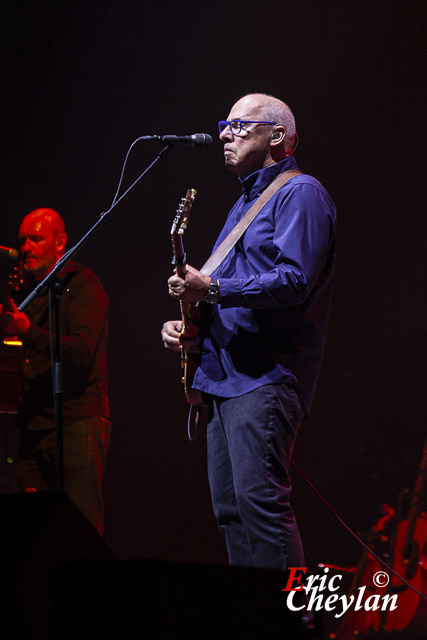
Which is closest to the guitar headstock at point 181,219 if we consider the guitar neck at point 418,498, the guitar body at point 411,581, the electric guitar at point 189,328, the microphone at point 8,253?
the electric guitar at point 189,328

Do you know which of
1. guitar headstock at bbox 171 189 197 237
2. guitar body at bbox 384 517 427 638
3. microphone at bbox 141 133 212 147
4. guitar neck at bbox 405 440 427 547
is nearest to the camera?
guitar headstock at bbox 171 189 197 237

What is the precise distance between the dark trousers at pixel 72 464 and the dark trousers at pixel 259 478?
5.12ft

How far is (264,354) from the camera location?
2412mm

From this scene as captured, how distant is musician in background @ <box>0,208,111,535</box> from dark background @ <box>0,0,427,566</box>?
2.65ft

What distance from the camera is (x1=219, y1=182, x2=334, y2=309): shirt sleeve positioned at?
91.7 inches

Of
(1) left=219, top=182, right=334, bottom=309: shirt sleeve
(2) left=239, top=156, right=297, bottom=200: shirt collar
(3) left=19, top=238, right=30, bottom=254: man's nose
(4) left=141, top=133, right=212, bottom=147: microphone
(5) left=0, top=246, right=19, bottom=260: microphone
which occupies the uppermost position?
(4) left=141, top=133, right=212, bottom=147: microphone

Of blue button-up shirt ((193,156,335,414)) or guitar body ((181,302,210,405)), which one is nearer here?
blue button-up shirt ((193,156,335,414))

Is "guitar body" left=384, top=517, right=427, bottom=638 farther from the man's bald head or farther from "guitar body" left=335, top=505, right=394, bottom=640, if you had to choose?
the man's bald head

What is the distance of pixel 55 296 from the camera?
282 cm

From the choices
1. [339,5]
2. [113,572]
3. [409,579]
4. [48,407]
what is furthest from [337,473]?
[113,572]

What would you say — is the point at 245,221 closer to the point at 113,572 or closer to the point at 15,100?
the point at 113,572

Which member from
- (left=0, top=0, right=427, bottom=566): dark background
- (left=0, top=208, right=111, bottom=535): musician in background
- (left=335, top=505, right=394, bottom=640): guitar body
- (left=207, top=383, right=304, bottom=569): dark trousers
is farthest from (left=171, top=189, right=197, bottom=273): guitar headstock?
(left=0, top=0, right=427, bottom=566): dark background

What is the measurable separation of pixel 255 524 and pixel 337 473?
2.50m

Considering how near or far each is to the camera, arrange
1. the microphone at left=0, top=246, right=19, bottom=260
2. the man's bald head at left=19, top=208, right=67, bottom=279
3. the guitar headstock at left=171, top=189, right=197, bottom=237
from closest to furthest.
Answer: the guitar headstock at left=171, top=189, right=197, bottom=237 → the microphone at left=0, top=246, right=19, bottom=260 → the man's bald head at left=19, top=208, right=67, bottom=279
